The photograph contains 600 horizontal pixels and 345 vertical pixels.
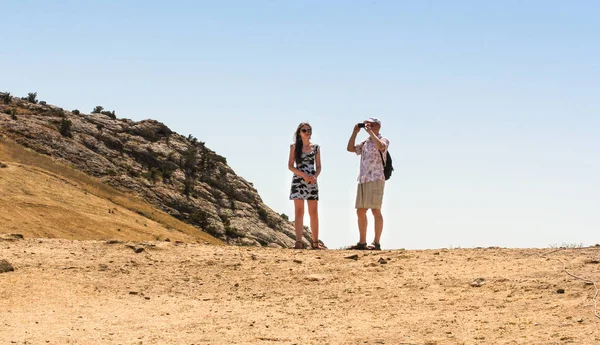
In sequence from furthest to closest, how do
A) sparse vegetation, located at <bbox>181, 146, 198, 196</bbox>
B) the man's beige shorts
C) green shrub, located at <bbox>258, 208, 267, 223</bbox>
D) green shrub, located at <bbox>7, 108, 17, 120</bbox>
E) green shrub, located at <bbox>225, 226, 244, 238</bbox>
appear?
green shrub, located at <bbox>258, 208, 267, 223</bbox> < sparse vegetation, located at <bbox>181, 146, 198, 196</bbox> < green shrub, located at <bbox>225, 226, 244, 238</bbox> < green shrub, located at <bbox>7, 108, 17, 120</bbox> < the man's beige shorts

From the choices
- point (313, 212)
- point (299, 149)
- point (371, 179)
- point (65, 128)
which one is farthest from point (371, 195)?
point (65, 128)

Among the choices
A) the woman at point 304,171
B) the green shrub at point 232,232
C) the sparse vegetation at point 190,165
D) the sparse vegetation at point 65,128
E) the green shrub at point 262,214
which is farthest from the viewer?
the green shrub at point 262,214

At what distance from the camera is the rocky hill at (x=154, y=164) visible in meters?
51.6

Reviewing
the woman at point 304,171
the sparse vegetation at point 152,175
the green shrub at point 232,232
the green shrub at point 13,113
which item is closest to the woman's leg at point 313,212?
the woman at point 304,171

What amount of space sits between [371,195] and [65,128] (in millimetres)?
44440

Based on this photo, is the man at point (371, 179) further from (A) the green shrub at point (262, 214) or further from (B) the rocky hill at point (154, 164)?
(A) the green shrub at point (262, 214)

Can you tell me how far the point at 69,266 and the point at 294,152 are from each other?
455 centimetres

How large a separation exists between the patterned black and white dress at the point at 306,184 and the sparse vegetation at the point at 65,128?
42.4 m

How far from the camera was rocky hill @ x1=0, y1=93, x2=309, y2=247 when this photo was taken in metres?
51.6

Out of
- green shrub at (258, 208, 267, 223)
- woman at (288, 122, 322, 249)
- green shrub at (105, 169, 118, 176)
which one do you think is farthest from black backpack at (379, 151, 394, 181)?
green shrub at (258, 208, 267, 223)

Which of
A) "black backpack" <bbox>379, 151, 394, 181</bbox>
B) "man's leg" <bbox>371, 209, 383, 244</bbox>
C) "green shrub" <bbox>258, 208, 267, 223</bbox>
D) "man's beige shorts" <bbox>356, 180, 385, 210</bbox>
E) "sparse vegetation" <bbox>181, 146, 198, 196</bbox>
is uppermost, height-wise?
"sparse vegetation" <bbox>181, 146, 198, 196</bbox>

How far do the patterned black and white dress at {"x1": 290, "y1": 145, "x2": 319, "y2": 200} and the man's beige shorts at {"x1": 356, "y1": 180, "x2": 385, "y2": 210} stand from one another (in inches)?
34.7

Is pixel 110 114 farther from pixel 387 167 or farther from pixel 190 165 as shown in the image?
pixel 387 167

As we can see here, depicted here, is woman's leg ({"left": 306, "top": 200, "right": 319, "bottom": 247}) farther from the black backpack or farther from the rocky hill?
the rocky hill
